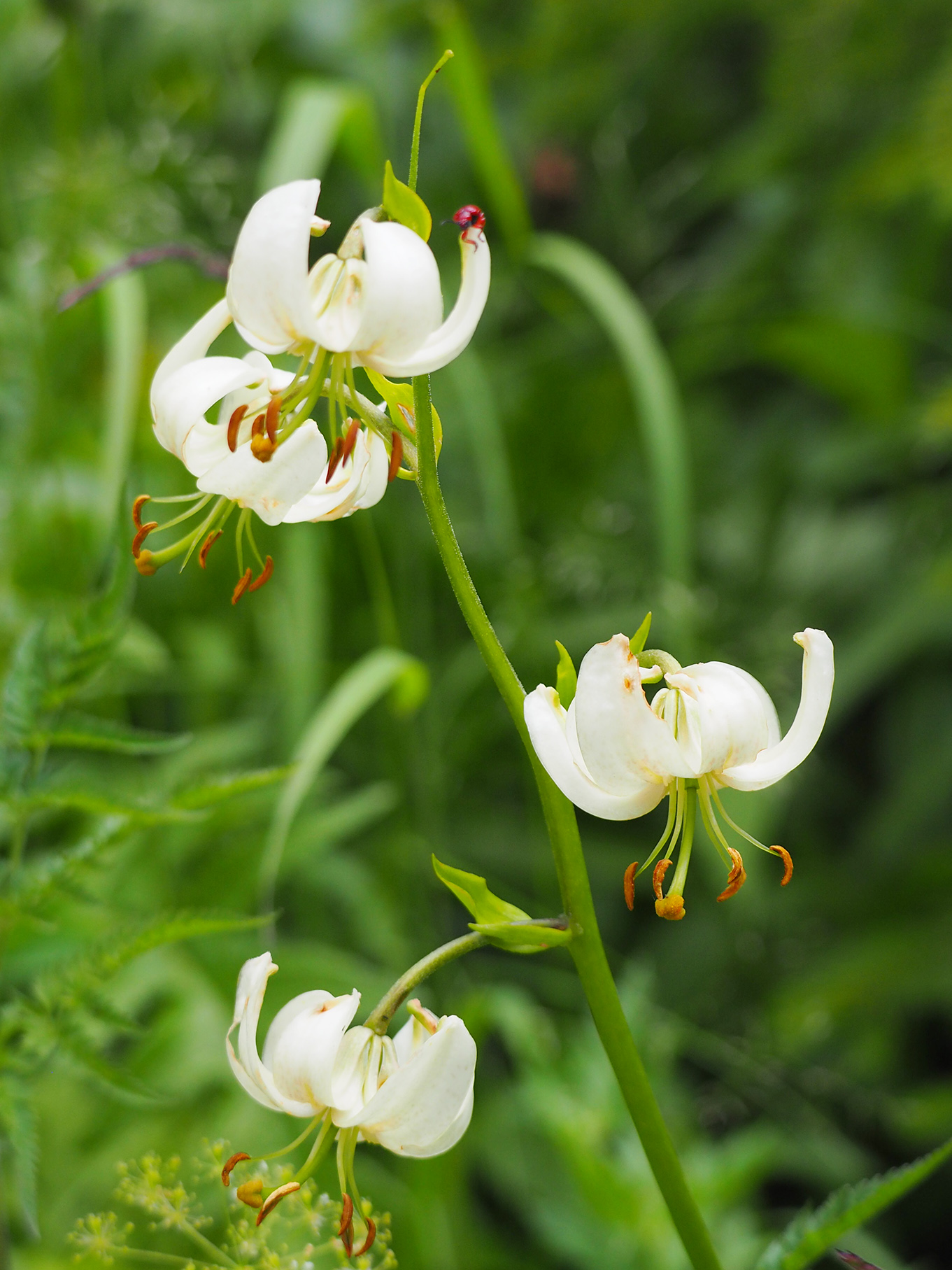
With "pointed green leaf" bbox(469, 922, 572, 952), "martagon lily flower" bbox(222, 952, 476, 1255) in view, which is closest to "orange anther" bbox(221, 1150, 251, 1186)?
"martagon lily flower" bbox(222, 952, 476, 1255)

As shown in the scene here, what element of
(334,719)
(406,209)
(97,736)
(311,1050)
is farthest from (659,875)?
(334,719)

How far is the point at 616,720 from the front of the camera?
0.37 m

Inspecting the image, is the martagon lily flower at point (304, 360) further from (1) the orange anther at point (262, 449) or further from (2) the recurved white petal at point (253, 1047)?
(2) the recurved white petal at point (253, 1047)

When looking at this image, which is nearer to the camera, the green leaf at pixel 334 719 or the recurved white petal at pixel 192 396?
the recurved white petal at pixel 192 396

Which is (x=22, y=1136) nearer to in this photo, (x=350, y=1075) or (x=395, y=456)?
(x=350, y=1075)

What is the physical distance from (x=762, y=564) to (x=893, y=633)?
0.27 m

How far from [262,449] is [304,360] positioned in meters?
0.05

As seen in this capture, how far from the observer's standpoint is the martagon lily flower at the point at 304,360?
0.37 meters

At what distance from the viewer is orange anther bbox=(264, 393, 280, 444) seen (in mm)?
404

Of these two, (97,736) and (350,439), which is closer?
(350,439)

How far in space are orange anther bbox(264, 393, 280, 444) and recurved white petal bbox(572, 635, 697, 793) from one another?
0.14m

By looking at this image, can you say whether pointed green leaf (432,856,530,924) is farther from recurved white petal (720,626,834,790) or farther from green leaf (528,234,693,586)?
green leaf (528,234,693,586)

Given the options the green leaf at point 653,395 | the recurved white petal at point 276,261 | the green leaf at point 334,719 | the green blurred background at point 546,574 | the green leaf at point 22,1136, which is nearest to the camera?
the recurved white petal at point 276,261

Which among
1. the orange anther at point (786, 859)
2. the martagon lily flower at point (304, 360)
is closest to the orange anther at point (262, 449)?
the martagon lily flower at point (304, 360)
